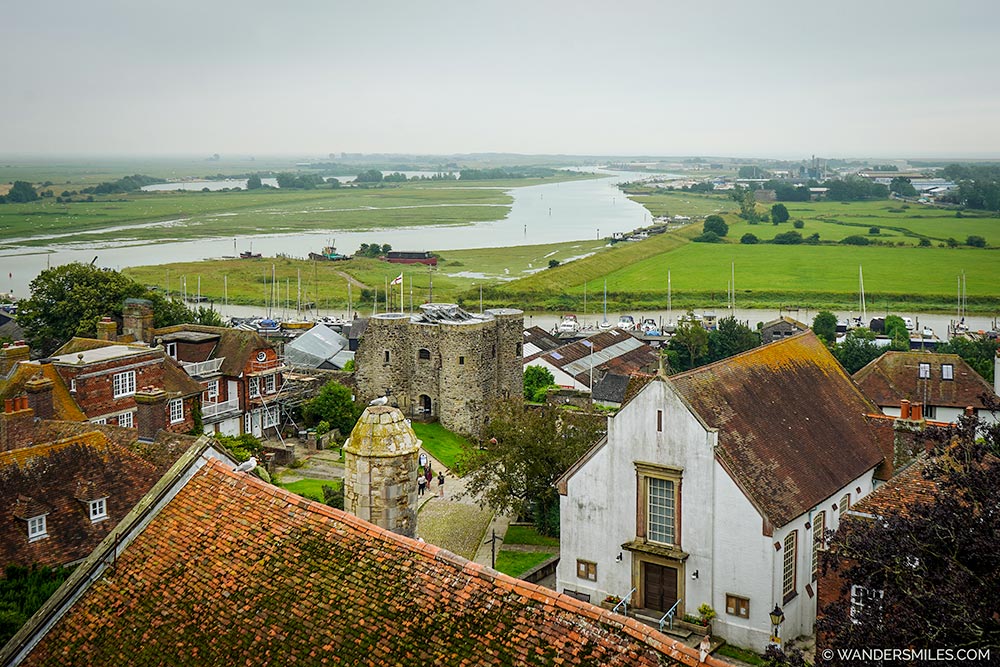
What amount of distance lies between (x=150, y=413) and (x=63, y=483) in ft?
16.3

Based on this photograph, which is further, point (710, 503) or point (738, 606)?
point (710, 503)

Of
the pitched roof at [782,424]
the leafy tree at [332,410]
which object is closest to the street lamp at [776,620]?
the pitched roof at [782,424]

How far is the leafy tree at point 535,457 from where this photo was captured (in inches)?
1251

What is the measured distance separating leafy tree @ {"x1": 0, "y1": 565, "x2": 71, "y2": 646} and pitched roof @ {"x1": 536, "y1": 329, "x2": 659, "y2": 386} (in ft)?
138

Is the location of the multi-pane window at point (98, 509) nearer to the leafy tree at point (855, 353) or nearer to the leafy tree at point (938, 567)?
the leafy tree at point (938, 567)

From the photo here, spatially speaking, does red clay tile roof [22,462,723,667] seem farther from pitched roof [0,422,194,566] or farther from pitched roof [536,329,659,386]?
pitched roof [536,329,659,386]

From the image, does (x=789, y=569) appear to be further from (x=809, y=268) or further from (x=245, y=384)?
(x=809, y=268)

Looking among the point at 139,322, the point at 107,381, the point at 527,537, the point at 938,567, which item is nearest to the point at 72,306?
the point at 139,322

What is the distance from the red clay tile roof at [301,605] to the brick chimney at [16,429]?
1087 cm

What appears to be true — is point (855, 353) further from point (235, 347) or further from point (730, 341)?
point (235, 347)

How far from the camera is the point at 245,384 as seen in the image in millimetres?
42438

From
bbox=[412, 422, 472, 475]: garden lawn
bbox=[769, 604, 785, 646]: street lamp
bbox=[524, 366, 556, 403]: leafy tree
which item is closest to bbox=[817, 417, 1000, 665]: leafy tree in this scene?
bbox=[769, 604, 785, 646]: street lamp

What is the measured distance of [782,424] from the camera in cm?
2616

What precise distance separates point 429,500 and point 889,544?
26.3 metres
